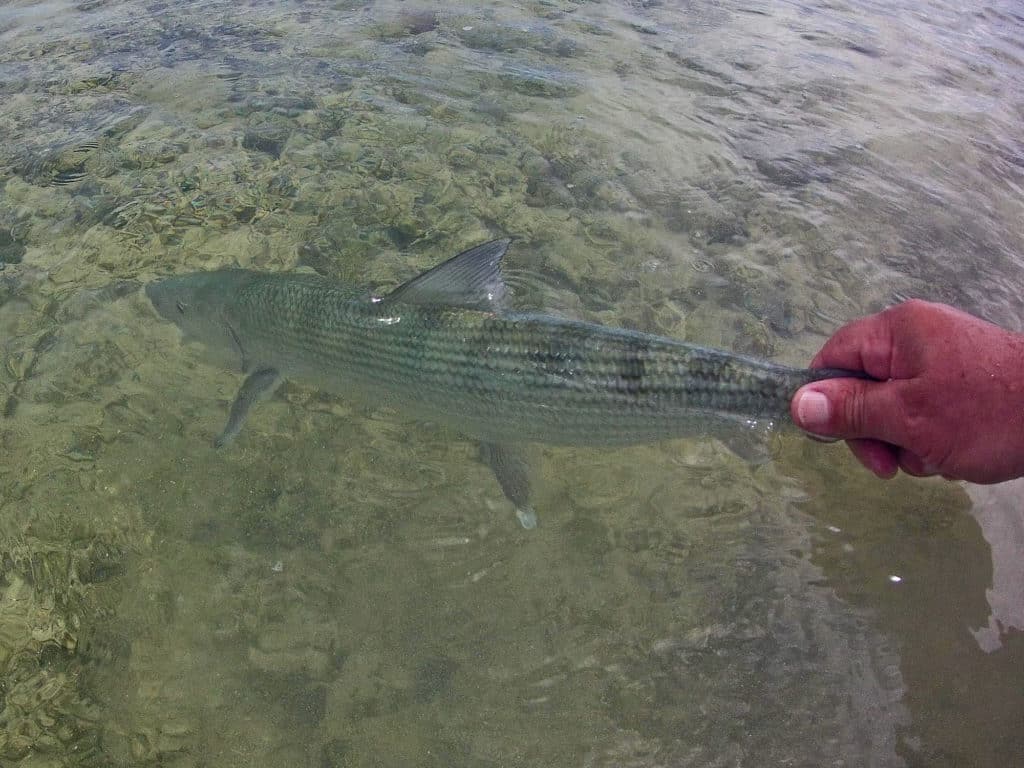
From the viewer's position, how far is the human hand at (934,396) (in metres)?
2.37

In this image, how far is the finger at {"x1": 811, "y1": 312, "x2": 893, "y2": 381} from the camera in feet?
8.74

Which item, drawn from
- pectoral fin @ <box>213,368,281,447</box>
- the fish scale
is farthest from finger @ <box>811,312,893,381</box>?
pectoral fin @ <box>213,368,281,447</box>

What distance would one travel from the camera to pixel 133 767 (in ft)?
9.66

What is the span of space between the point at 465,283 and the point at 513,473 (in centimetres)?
111

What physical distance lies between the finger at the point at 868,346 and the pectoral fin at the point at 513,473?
1720mm

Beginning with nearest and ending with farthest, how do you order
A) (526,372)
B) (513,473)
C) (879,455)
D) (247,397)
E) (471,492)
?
(879,455)
(526,372)
(513,473)
(471,492)
(247,397)

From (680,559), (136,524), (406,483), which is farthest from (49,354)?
(680,559)

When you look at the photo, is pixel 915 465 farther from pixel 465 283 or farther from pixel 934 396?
pixel 465 283

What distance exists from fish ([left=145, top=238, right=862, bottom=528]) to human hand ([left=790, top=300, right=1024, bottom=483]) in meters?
0.22

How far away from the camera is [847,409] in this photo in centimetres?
262

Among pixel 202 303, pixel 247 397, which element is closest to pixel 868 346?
pixel 247 397

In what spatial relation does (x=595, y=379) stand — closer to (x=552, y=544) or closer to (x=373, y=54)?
(x=552, y=544)

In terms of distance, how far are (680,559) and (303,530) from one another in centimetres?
220

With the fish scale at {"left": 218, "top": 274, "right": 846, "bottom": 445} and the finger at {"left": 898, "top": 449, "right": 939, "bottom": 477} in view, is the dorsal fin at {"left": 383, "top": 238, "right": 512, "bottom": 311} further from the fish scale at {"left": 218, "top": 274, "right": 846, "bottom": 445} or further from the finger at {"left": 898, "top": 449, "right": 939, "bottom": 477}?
the finger at {"left": 898, "top": 449, "right": 939, "bottom": 477}
